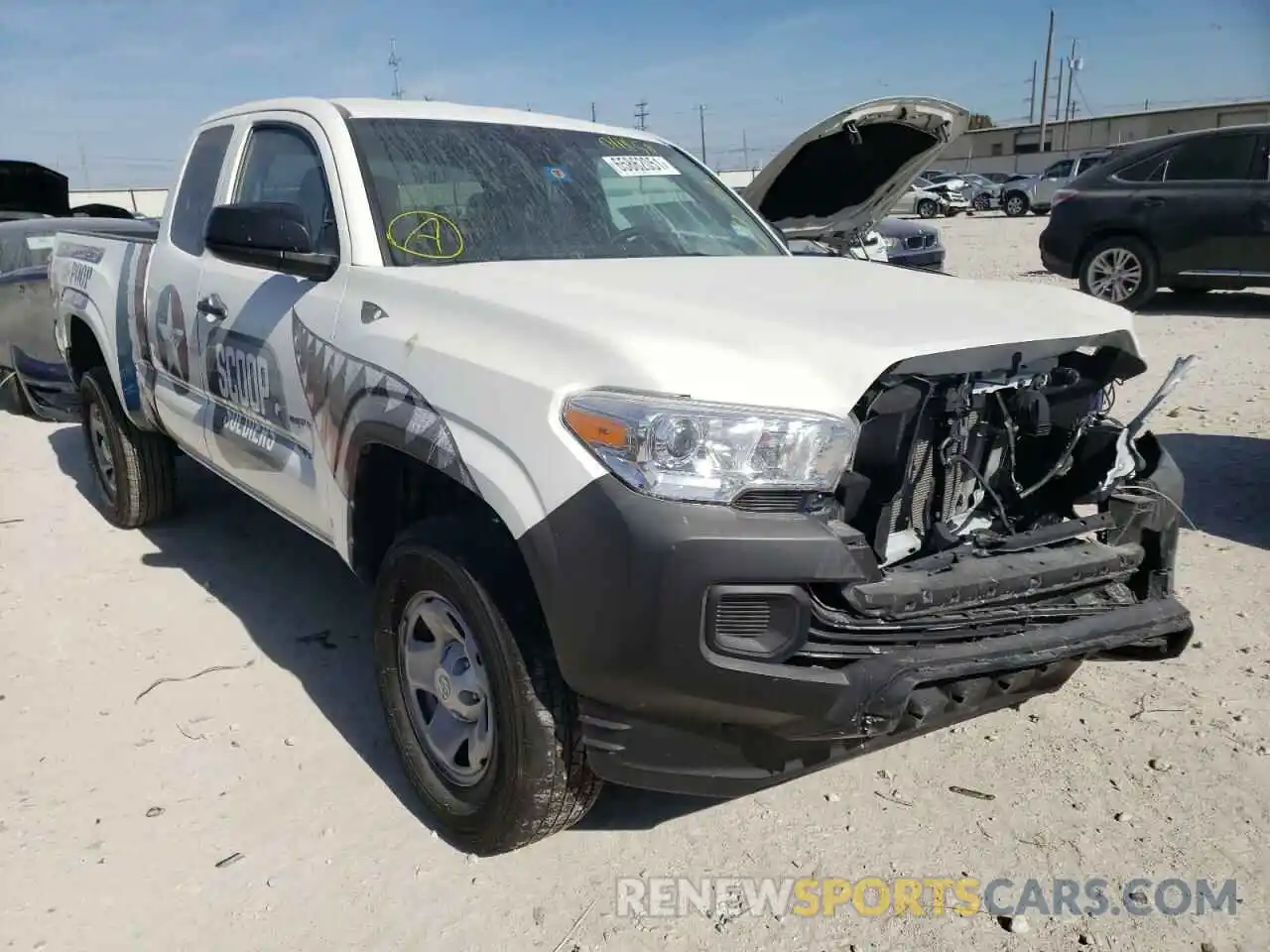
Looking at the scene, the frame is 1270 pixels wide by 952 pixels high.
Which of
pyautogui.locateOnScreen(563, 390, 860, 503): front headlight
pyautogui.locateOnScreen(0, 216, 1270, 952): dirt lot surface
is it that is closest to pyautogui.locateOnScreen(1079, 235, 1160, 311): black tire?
pyautogui.locateOnScreen(0, 216, 1270, 952): dirt lot surface

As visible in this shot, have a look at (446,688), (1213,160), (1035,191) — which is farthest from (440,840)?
(1035,191)

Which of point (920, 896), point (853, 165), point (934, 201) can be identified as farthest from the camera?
point (934, 201)

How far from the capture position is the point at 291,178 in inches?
138

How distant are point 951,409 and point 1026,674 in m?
0.68

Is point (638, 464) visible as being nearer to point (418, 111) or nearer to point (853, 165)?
point (418, 111)

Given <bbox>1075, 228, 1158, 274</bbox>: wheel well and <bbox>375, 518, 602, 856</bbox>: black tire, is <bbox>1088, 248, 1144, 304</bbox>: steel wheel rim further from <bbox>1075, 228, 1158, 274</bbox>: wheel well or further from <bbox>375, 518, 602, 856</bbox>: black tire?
<bbox>375, 518, 602, 856</bbox>: black tire

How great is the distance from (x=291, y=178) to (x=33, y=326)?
15.5 feet

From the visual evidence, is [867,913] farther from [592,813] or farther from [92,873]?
[92,873]

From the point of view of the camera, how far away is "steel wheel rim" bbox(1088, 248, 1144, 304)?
34.4ft

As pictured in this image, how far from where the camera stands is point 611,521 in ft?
6.67

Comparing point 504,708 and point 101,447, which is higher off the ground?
point 504,708

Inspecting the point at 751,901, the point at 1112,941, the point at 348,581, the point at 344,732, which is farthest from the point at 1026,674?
the point at 348,581

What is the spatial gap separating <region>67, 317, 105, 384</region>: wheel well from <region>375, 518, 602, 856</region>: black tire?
338 centimetres

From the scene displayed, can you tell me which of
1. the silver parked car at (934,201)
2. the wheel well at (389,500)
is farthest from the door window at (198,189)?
the silver parked car at (934,201)
